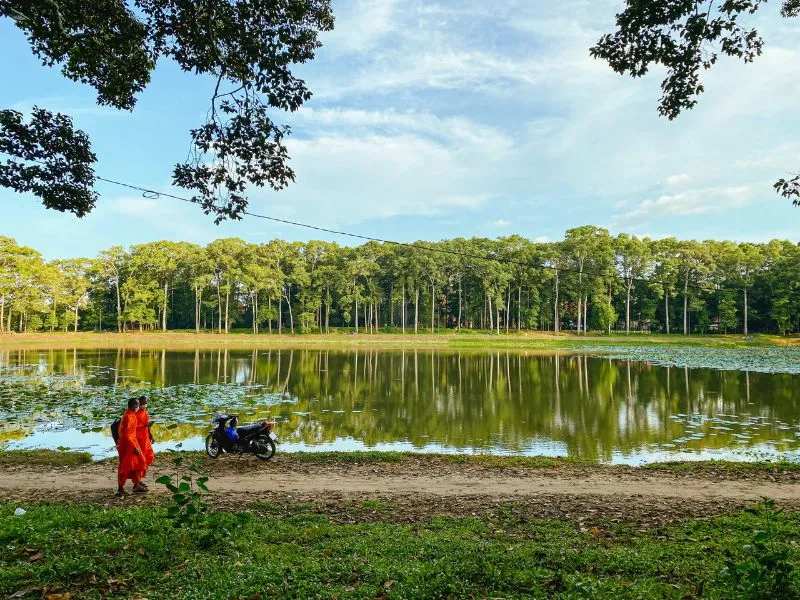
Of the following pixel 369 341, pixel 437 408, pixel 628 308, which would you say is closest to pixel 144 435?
pixel 437 408

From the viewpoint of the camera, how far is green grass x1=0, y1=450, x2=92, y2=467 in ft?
35.6

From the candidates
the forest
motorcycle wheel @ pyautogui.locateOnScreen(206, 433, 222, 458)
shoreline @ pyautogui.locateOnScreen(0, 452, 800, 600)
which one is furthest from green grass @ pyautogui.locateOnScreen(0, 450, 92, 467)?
the forest

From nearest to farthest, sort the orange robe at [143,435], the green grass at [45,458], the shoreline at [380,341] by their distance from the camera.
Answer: the orange robe at [143,435]
the green grass at [45,458]
the shoreline at [380,341]

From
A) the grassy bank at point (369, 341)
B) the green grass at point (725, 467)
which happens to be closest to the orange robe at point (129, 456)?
the green grass at point (725, 467)

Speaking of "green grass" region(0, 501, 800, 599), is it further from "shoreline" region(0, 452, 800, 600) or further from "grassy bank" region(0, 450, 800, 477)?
Result: "grassy bank" region(0, 450, 800, 477)

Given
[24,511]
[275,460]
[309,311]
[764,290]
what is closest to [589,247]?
[764,290]

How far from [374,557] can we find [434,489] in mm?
3813

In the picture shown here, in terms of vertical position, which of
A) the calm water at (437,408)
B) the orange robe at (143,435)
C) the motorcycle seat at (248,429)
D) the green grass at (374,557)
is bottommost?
the calm water at (437,408)

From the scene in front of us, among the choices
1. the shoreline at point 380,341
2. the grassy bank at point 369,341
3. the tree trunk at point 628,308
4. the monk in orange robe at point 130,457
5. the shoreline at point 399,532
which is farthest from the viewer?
the tree trunk at point 628,308

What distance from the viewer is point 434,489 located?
29.7ft

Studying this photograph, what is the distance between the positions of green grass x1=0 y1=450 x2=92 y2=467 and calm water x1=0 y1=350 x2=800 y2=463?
3.30 ft

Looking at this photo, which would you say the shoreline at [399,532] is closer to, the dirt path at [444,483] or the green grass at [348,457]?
the dirt path at [444,483]

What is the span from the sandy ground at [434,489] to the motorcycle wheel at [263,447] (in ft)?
0.56

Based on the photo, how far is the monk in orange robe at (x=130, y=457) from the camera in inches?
338
